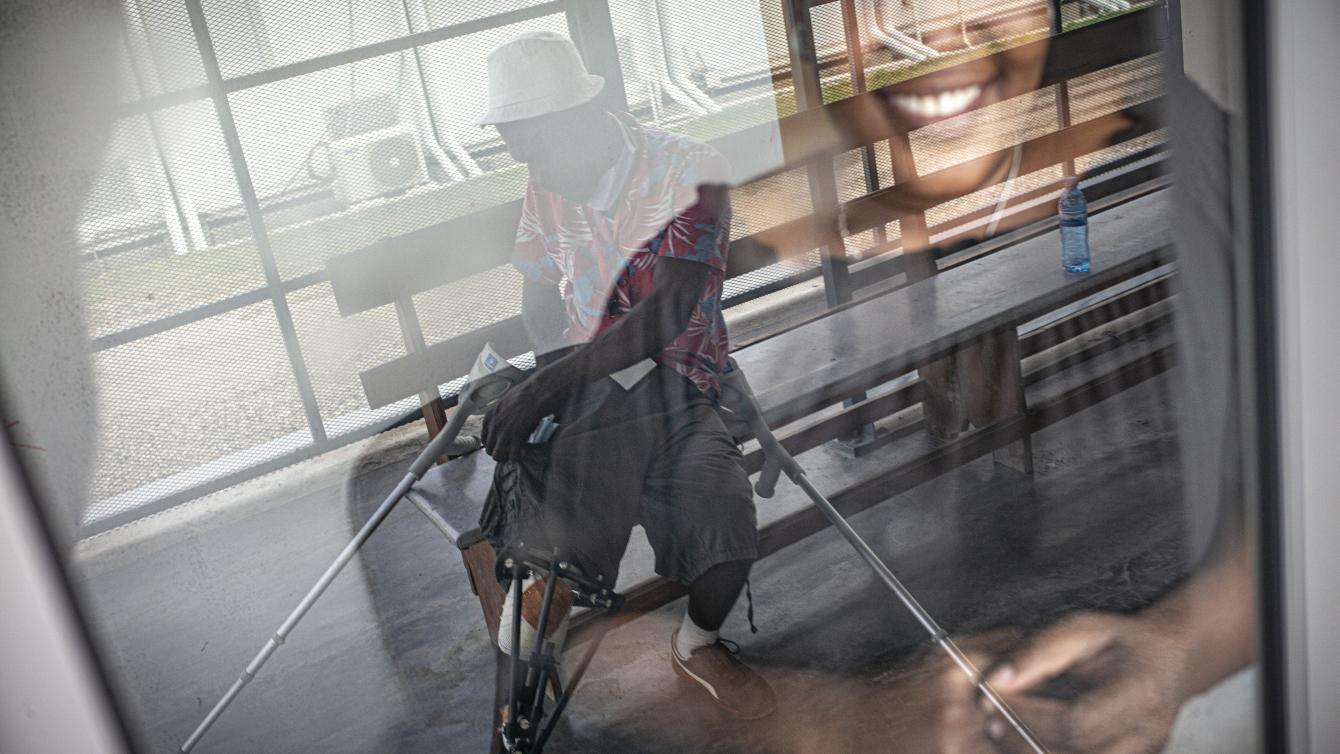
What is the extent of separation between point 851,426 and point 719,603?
64 cm

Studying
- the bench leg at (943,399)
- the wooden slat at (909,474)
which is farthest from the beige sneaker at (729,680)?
the bench leg at (943,399)

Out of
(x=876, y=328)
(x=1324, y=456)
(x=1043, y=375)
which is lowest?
(x=1043, y=375)

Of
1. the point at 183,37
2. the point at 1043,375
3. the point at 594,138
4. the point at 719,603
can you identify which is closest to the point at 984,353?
the point at 1043,375

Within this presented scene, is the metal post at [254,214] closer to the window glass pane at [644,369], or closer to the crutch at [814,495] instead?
the window glass pane at [644,369]

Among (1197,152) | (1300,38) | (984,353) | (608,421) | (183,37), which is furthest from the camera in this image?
(984,353)

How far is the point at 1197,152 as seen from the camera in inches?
33.6

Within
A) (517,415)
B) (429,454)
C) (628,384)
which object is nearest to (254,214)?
(429,454)

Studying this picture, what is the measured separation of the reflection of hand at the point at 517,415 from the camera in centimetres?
150

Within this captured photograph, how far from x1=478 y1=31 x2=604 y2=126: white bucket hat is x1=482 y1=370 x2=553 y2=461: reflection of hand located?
456 millimetres

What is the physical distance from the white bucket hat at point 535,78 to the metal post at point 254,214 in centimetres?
28

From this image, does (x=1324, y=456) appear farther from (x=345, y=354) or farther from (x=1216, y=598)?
(x=345, y=354)

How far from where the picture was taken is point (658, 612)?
2.05 meters

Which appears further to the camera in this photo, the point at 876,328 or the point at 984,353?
the point at 984,353

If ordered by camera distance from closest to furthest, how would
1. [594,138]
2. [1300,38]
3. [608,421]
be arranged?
[1300,38], [594,138], [608,421]
